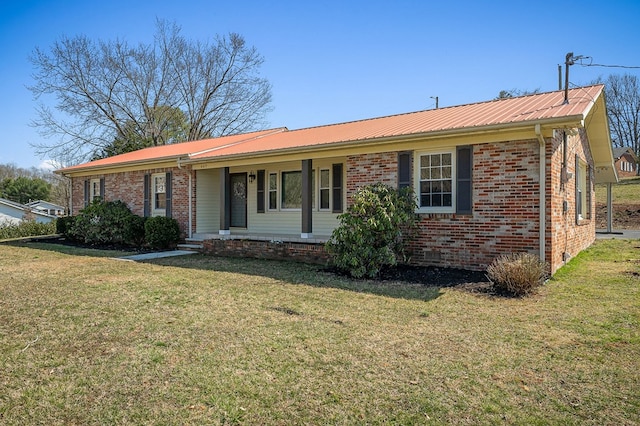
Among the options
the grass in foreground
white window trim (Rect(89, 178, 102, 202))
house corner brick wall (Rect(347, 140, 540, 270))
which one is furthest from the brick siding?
white window trim (Rect(89, 178, 102, 202))

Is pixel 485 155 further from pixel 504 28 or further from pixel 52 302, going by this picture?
pixel 52 302

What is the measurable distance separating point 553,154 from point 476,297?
11.3 feet

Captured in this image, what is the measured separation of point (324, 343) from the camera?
4648mm

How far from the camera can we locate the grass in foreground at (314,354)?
10.6 ft

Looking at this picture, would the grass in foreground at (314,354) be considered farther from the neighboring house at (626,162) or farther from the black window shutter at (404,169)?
the neighboring house at (626,162)

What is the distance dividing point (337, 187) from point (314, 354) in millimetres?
9026

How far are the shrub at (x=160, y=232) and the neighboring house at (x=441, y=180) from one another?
0.66 m

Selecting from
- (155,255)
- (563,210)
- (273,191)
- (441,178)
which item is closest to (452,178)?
(441,178)

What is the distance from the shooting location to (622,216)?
84.4 feet

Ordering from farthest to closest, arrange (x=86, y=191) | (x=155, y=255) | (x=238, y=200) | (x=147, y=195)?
(x=86, y=191) < (x=147, y=195) < (x=238, y=200) < (x=155, y=255)

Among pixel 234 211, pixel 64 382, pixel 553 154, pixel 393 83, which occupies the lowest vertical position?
pixel 64 382

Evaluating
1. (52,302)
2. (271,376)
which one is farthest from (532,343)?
(52,302)

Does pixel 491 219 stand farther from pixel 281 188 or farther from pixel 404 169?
pixel 281 188

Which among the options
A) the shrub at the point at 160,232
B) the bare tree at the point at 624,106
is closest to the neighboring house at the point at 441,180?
the shrub at the point at 160,232
